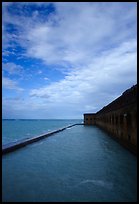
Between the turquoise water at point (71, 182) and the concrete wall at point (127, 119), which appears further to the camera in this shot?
the concrete wall at point (127, 119)

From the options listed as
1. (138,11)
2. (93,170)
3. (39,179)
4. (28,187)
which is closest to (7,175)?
(39,179)

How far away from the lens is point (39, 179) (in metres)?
7.37

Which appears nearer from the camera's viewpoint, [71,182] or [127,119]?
[71,182]

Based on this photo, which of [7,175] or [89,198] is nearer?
[89,198]

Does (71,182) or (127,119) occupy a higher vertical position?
(127,119)

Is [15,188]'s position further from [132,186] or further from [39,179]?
[132,186]

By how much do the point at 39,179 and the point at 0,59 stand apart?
566 centimetres

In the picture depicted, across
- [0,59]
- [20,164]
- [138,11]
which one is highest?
[138,11]

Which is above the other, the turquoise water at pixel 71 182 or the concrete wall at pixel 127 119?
the concrete wall at pixel 127 119

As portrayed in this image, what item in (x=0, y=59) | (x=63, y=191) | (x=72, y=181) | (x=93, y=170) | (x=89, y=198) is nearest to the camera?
(x=0, y=59)

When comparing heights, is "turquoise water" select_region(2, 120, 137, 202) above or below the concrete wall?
below

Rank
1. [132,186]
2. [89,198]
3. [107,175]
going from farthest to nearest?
1. [107,175]
2. [132,186]
3. [89,198]

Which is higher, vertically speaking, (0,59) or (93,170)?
(0,59)

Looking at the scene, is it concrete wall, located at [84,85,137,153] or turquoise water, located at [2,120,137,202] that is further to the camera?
concrete wall, located at [84,85,137,153]
